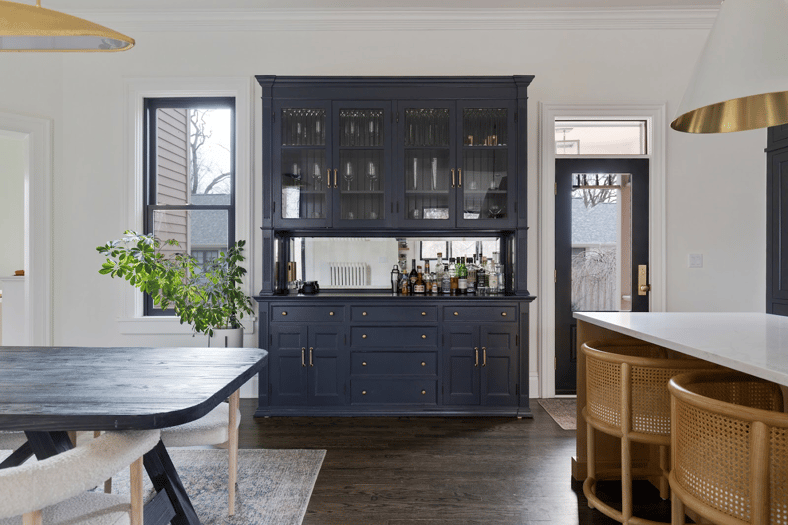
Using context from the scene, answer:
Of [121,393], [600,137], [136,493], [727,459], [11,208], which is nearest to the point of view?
[727,459]

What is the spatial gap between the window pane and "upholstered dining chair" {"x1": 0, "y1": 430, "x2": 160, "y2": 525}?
12.7ft

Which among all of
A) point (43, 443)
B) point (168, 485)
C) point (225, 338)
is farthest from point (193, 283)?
point (43, 443)

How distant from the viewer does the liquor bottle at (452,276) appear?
3.97 m

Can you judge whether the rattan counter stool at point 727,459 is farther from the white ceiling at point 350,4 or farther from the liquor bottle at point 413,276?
the white ceiling at point 350,4

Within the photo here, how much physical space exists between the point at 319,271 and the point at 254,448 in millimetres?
1613

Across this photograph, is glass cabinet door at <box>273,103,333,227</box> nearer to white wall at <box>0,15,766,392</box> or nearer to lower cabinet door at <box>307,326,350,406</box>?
white wall at <box>0,15,766,392</box>

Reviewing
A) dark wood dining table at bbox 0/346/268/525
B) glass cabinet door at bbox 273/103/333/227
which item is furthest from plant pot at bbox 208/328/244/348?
dark wood dining table at bbox 0/346/268/525

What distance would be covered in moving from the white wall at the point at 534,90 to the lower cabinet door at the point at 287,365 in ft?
2.08

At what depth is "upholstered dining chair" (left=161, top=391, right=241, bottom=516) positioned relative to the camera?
6.51ft

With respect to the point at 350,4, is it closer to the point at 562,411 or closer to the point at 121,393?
the point at 121,393

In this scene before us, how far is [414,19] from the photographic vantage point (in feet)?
13.5

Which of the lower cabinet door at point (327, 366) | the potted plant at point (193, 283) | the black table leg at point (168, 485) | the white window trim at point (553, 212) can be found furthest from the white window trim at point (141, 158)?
the white window trim at point (553, 212)

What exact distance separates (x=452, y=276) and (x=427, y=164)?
0.94m

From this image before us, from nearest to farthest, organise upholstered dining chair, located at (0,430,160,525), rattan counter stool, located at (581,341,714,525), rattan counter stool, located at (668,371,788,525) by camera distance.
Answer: upholstered dining chair, located at (0,430,160,525), rattan counter stool, located at (668,371,788,525), rattan counter stool, located at (581,341,714,525)
